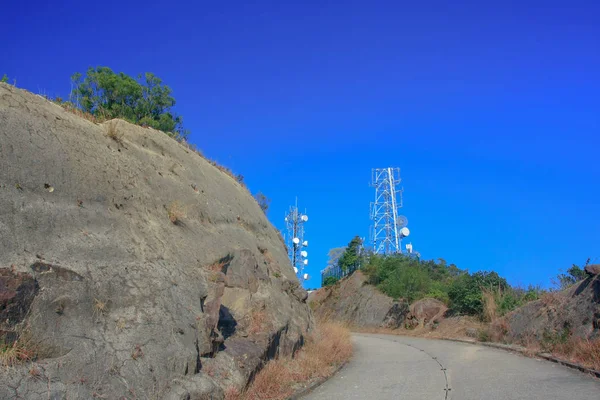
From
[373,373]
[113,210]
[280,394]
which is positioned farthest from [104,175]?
[373,373]

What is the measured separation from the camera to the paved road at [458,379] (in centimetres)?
966

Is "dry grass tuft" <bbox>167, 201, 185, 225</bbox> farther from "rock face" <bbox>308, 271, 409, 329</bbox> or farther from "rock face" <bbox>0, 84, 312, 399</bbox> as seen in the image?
"rock face" <bbox>308, 271, 409, 329</bbox>

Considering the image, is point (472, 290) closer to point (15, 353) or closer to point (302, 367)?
point (302, 367)

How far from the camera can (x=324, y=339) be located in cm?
1648

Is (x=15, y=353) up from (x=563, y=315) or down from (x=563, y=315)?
down

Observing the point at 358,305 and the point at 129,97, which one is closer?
the point at 129,97

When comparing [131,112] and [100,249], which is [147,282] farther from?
[131,112]

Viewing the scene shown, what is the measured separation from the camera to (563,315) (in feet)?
51.0

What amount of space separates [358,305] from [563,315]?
2420cm

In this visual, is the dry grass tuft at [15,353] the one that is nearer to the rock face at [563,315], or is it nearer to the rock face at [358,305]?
the rock face at [563,315]

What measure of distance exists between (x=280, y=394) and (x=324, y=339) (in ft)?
23.0

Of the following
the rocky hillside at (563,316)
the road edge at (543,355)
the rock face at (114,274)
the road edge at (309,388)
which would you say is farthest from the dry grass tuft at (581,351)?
the rock face at (114,274)

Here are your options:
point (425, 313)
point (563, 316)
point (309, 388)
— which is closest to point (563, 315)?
point (563, 316)

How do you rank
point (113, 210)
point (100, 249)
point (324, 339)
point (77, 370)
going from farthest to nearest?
point (324, 339)
point (113, 210)
point (100, 249)
point (77, 370)
